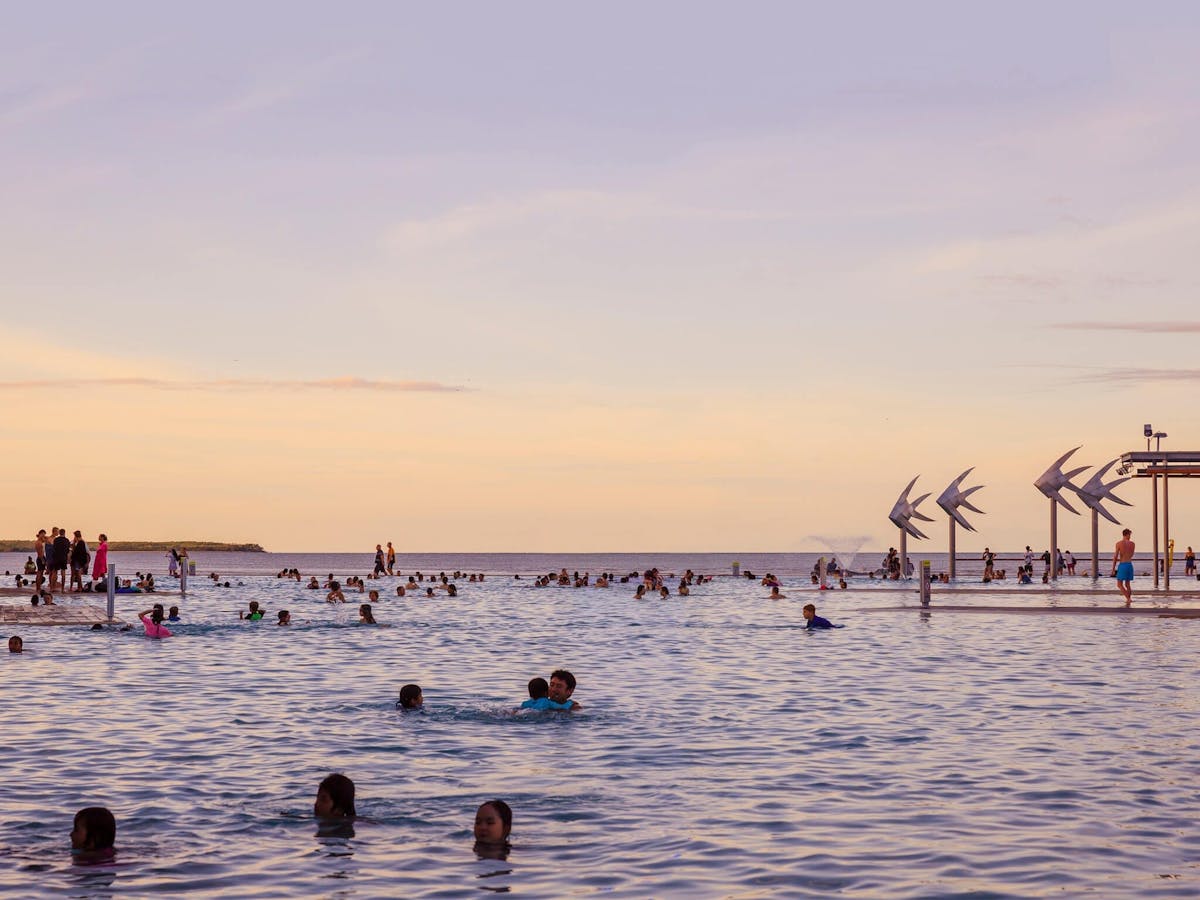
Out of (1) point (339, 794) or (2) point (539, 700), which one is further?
(2) point (539, 700)

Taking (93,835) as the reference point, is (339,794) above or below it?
above

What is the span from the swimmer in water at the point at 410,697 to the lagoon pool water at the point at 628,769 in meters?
0.58

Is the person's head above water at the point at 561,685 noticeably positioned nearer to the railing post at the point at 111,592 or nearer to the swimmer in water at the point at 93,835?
the swimmer in water at the point at 93,835

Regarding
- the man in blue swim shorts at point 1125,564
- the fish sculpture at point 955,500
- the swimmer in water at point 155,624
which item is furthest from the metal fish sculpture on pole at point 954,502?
the swimmer in water at point 155,624

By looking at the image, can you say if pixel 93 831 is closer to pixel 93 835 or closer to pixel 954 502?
pixel 93 835

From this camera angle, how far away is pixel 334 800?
1332 cm

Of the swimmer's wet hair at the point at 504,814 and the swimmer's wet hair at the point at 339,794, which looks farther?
the swimmer's wet hair at the point at 339,794

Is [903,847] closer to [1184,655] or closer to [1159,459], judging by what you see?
[1184,655]

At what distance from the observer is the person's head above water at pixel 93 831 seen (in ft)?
39.1

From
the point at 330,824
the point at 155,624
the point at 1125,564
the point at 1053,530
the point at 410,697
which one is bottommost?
the point at 330,824

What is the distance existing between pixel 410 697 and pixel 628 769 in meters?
5.87

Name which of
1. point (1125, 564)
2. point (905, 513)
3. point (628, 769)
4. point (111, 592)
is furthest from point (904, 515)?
point (628, 769)

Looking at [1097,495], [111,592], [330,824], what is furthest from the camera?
[1097,495]

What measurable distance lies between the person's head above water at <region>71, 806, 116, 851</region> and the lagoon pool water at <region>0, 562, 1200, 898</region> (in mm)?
187
